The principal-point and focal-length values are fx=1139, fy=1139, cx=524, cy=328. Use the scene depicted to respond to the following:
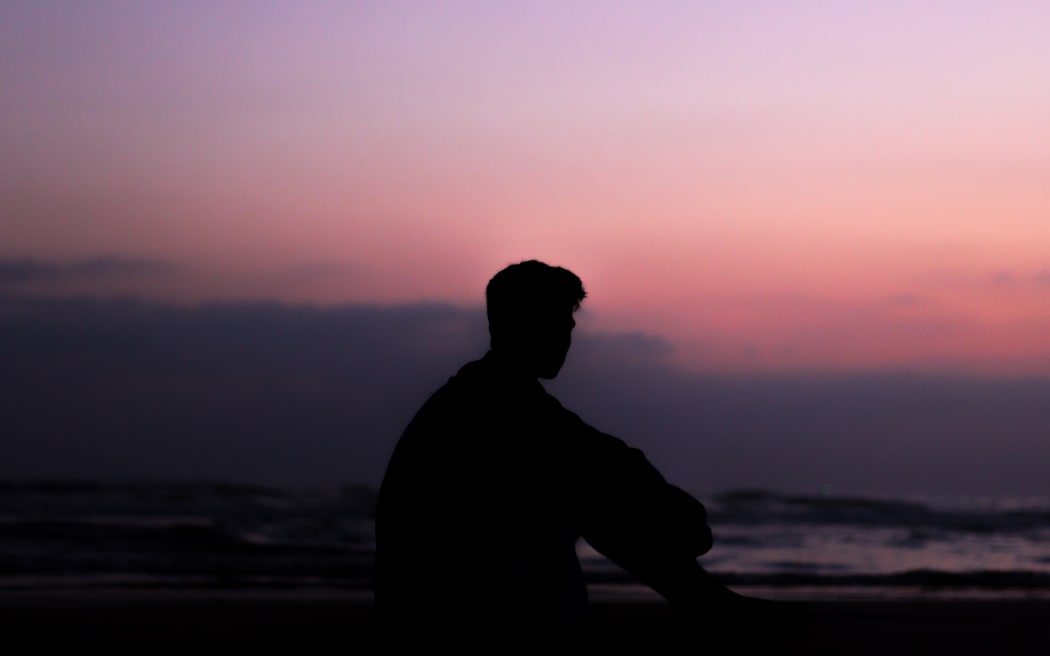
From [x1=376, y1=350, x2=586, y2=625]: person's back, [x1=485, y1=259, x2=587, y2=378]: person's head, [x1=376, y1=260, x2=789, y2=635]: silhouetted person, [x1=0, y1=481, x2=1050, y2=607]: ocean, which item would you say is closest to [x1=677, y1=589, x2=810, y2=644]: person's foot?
[x1=376, y1=260, x2=789, y2=635]: silhouetted person

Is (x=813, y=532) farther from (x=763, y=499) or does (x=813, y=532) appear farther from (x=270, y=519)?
(x=270, y=519)

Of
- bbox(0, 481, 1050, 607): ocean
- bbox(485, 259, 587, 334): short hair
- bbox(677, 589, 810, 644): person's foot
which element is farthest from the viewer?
bbox(0, 481, 1050, 607): ocean

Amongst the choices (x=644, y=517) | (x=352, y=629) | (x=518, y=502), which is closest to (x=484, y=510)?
(x=518, y=502)

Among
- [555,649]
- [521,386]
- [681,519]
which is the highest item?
[521,386]

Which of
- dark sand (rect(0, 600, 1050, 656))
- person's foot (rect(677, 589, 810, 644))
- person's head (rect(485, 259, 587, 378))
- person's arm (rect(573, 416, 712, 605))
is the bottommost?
dark sand (rect(0, 600, 1050, 656))

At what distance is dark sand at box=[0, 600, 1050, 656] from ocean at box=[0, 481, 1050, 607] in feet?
4.28

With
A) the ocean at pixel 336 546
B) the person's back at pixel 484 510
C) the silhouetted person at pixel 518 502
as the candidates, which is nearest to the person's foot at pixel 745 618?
the silhouetted person at pixel 518 502

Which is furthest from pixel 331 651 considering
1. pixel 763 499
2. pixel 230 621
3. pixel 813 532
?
pixel 763 499

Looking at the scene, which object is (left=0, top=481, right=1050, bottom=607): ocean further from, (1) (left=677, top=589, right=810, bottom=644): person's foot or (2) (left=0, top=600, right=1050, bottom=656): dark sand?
(1) (left=677, top=589, right=810, bottom=644): person's foot

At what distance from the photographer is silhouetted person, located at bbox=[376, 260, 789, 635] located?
1576 mm

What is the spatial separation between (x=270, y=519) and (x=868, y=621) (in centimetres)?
1362

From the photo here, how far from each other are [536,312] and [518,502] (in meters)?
0.28

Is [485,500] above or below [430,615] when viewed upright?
above

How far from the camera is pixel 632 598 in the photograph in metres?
10.3
